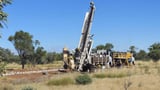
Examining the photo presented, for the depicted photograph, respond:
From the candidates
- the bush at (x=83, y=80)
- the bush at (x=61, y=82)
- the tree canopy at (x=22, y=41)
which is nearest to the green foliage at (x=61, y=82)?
the bush at (x=61, y=82)

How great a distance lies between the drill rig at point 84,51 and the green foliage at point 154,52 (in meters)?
55.1

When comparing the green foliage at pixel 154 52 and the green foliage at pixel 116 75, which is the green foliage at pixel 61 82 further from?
the green foliage at pixel 154 52

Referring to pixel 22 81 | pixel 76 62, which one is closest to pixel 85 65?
pixel 76 62

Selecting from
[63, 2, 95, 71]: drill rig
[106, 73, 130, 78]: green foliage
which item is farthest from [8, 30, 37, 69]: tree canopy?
[106, 73, 130, 78]: green foliage

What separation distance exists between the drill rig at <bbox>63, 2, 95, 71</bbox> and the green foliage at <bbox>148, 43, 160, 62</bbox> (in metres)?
55.1

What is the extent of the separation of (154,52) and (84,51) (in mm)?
59498

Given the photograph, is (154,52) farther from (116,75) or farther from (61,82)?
(61,82)

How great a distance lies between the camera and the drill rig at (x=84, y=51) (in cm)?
4222

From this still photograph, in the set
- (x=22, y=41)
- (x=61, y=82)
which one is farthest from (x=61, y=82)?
(x=22, y=41)

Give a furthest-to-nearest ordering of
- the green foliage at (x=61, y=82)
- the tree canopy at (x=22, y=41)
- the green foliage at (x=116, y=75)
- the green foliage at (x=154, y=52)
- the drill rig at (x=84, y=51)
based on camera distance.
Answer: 1. the green foliage at (x=154, y=52)
2. the tree canopy at (x=22, y=41)
3. the drill rig at (x=84, y=51)
4. the green foliage at (x=116, y=75)
5. the green foliage at (x=61, y=82)

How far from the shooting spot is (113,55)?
53.1m

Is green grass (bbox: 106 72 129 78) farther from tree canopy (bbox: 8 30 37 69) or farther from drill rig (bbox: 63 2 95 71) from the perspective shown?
tree canopy (bbox: 8 30 37 69)

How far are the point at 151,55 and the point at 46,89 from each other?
8033 cm

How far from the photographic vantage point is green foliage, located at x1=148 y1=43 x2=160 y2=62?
9717 cm
